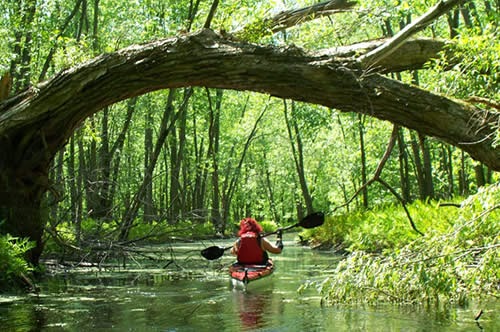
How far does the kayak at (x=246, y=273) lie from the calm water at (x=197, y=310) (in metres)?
0.18

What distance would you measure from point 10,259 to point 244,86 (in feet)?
12.9

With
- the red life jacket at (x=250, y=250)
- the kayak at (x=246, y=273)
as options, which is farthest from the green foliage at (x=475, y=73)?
the red life jacket at (x=250, y=250)

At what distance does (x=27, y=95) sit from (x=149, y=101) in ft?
58.9

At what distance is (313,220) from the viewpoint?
834 cm

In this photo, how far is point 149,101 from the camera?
83.8ft

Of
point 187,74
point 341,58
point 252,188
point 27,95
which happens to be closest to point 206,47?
point 187,74

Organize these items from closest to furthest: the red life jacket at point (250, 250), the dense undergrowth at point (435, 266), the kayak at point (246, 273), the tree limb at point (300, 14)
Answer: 1. the dense undergrowth at point (435, 266)
2. the tree limb at point (300, 14)
3. the kayak at point (246, 273)
4. the red life jacket at point (250, 250)

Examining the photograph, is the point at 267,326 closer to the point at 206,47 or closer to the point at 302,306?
the point at 302,306

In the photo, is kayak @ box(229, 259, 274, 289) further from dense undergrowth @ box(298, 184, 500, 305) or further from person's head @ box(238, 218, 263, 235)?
dense undergrowth @ box(298, 184, 500, 305)

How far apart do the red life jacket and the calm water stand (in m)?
0.58

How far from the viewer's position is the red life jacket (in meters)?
11.1

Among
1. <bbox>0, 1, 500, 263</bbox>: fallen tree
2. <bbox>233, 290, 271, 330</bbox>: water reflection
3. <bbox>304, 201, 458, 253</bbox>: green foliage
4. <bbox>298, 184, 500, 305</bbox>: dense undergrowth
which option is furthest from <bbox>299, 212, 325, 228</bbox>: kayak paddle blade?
<bbox>0, 1, 500, 263</bbox>: fallen tree

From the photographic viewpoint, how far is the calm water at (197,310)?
6.24 m

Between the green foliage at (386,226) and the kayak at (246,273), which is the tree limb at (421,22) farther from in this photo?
the kayak at (246,273)
